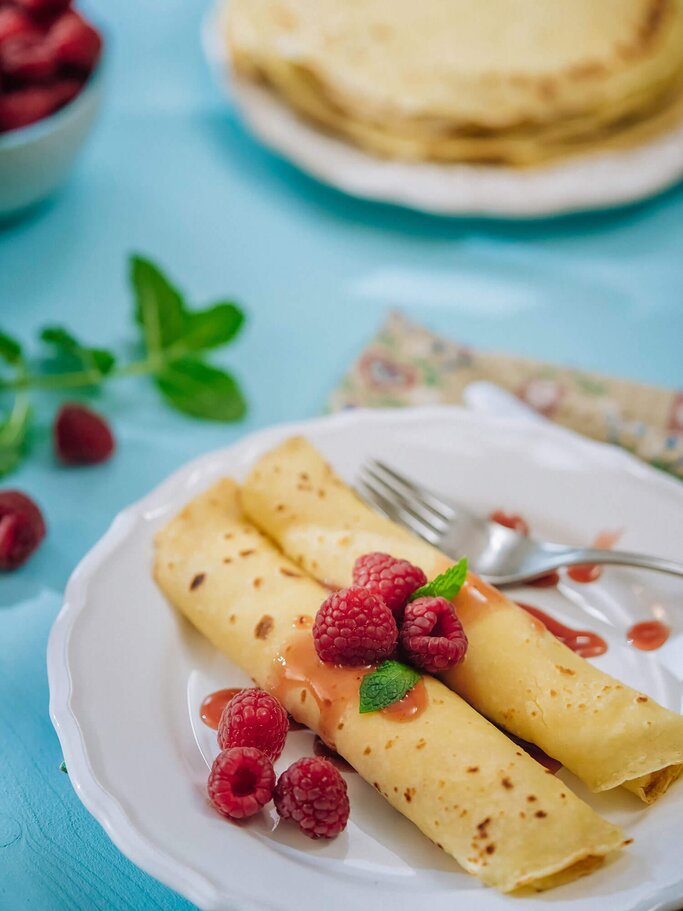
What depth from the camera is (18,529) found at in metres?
1.93

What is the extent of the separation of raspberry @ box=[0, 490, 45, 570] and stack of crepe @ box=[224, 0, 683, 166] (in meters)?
1.42

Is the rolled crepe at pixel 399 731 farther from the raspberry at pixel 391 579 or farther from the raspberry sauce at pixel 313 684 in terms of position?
the raspberry at pixel 391 579

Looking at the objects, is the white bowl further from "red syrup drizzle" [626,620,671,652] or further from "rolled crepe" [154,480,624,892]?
"red syrup drizzle" [626,620,671,652]

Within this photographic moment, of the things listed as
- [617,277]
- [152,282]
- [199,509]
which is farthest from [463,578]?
[617,277]

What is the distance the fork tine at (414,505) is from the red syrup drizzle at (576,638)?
228 millimetres

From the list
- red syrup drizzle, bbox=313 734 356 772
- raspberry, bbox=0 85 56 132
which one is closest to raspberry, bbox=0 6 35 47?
raspberry, bbox=0 85 56 132

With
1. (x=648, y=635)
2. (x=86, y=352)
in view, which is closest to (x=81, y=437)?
(x=86, y=352)

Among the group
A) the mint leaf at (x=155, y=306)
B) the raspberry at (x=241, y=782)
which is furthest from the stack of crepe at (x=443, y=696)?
the mint leaf at (x=155, y=306)

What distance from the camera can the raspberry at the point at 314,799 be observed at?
135cm

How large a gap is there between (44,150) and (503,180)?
45.6 inches

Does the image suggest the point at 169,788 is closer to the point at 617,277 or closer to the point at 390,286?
the point at 390,286

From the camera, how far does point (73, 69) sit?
2586mm

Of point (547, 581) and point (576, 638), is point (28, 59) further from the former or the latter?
point (576, 638)

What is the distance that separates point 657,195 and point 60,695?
2.21 m
